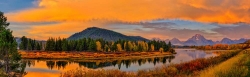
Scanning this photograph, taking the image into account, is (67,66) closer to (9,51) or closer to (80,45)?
(9,51)

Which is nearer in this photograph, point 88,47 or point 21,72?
point 21,72

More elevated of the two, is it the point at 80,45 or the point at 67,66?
the point at 80,45

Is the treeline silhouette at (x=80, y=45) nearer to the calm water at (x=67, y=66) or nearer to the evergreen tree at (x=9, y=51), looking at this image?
the calm water at (x=67, y=66)

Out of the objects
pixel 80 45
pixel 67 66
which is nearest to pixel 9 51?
pixel 67 66

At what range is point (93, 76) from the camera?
2656 centimetres

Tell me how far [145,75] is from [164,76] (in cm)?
187

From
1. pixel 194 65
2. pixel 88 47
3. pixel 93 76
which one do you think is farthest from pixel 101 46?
pixel 93 76

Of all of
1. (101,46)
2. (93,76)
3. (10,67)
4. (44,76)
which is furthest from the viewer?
(101,46)

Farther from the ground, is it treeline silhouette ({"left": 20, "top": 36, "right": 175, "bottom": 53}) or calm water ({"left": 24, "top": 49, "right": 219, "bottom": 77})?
treeline silhouette ({"left": 20, "top": 36, "right": 175, "bottom": 53})

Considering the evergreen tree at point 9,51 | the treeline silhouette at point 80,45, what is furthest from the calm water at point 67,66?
the treeline silhouette at point 80,45

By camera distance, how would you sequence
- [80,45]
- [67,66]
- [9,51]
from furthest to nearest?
[80,45] < [67,66] < [9,51]

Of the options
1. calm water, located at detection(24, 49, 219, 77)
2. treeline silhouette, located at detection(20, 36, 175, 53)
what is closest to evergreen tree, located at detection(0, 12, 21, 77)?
calm water, located at detection(24, 49, 219, 77)

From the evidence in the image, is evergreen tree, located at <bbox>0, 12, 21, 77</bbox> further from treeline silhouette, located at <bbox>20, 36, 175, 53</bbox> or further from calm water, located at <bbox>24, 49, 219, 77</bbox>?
treeline silhouette, located at <bbox>20, 36, 175, 53</bbox>

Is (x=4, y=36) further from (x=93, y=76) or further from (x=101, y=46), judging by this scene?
(x=101, y=46)
